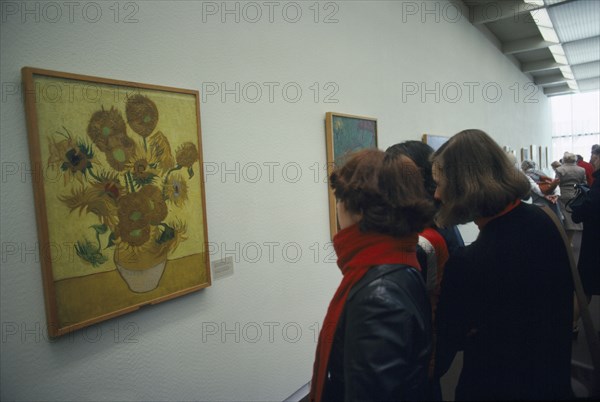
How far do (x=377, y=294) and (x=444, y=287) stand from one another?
2.00ft

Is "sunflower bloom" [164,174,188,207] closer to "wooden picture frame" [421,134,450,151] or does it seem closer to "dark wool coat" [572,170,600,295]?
"dark wool coat" [572,170,600,295]

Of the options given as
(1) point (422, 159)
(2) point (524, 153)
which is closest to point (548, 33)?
(2) point (524, 153)

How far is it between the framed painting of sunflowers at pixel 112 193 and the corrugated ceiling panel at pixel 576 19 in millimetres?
8142

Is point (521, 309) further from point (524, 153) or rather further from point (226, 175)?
point (524, 153)

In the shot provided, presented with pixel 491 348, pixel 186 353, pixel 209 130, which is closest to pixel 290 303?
pixel 186 353

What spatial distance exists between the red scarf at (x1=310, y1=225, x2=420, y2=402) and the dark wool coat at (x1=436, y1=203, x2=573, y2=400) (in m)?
0.38

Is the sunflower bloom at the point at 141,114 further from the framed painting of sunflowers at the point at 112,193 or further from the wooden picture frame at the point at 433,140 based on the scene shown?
the wooden picture frame at the point at 433,140

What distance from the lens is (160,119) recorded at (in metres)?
1.88

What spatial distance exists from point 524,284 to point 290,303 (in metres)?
1.82

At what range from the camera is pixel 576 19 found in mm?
7434

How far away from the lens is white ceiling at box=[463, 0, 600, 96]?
6715mm

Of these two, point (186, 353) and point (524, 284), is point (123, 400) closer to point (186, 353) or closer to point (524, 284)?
point (186, 353)

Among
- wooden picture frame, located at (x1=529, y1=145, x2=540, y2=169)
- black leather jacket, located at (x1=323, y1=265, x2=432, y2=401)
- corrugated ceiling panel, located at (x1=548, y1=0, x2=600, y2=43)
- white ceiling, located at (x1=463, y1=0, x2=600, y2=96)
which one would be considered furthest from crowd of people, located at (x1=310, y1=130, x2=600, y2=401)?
wooden picture frame, located at (x1=529, y1=145, x2=540, y2=169)

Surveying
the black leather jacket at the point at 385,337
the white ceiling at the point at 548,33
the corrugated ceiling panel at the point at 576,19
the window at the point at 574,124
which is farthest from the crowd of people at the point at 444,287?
the window at the point at 574,124
